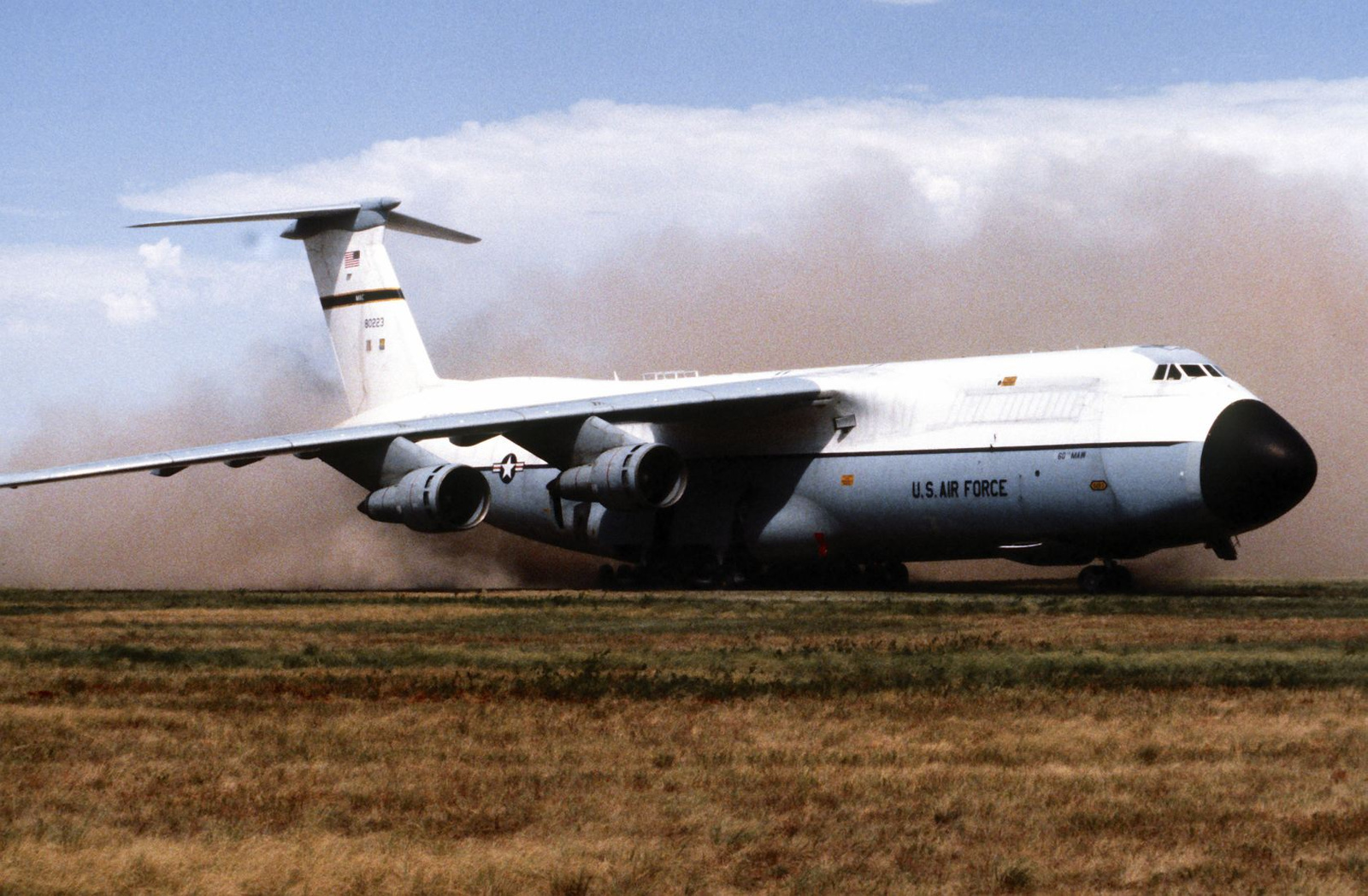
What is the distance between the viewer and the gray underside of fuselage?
23.8 m

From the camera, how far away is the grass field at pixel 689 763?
23.0ft

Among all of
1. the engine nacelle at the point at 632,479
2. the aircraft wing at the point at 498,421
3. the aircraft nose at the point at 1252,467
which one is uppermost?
the aircraft wing at the point at 498,421

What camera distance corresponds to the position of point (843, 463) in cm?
2723

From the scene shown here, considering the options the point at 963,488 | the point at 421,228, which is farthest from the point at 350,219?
the point at 963,488

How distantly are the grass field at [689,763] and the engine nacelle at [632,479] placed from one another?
29.2 ft

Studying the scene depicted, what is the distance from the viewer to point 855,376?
1090 inches

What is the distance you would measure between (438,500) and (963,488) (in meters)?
7.87

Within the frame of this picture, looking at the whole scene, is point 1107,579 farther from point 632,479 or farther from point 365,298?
point 365,298

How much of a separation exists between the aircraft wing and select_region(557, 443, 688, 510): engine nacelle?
2.20 ft

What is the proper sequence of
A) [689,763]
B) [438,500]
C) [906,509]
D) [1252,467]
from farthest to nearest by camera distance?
[438,500] < [906,509] < [1252,467] < [689,763]

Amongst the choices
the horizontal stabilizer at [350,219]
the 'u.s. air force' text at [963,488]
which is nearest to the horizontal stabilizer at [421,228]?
the horizontal stabilizer at [350,219]

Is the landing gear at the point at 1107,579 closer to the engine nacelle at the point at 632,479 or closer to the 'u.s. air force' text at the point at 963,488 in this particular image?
the 'u.s. air force' text at the point at 963,488

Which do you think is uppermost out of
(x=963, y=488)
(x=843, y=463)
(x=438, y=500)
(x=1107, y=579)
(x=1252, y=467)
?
(x=438, y=500)

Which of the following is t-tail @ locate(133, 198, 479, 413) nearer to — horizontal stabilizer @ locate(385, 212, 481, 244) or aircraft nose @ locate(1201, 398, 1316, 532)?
horizontal stabilizer @ locate(385, 212, 481, 244)
